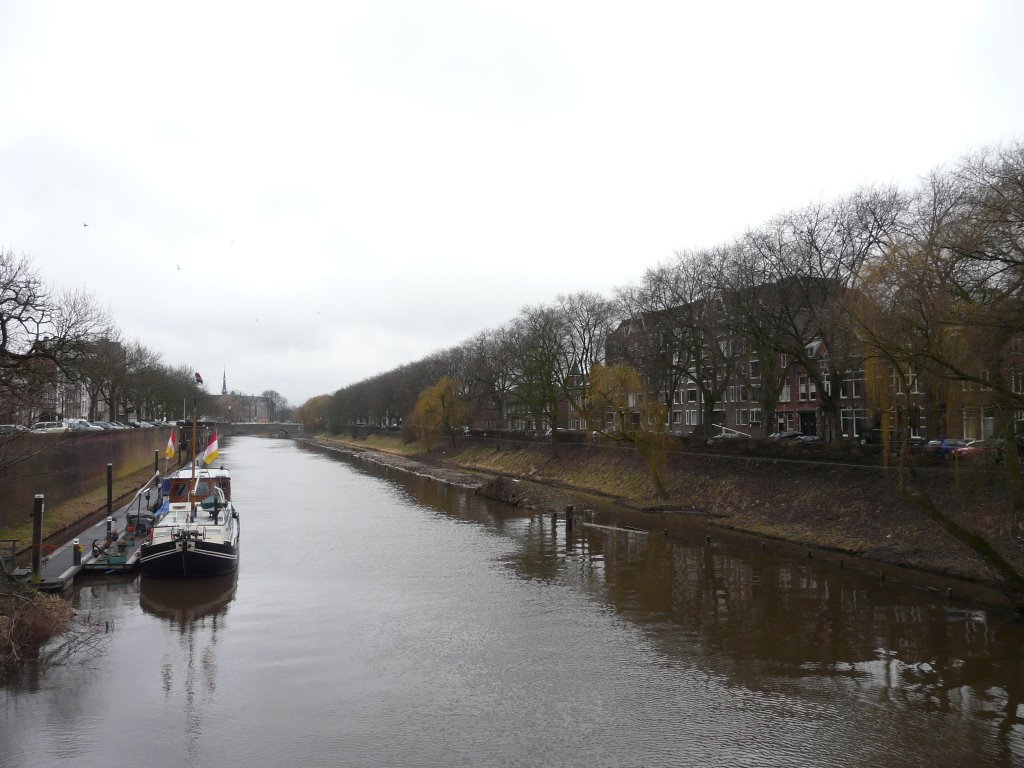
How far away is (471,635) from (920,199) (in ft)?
94.3

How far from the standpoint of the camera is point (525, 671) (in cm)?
1639

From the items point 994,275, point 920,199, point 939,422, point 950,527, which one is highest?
point 920,199

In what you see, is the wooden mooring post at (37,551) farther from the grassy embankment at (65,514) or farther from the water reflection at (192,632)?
the grassy embankment at (65,514)

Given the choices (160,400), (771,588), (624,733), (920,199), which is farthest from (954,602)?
(160,400)

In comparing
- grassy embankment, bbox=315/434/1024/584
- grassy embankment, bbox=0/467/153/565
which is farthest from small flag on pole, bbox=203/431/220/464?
grassy embankment, bbox=315/434/1024/584

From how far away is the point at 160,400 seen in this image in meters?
91.8

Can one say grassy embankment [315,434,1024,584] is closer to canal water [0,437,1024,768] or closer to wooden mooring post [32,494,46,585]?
canal water [0,437,1024,768]

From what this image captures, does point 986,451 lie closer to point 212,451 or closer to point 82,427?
point 212,451

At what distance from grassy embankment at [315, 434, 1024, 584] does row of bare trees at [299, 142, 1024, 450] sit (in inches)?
143

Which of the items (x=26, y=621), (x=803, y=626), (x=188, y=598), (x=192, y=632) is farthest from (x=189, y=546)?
(x=803, y=626)

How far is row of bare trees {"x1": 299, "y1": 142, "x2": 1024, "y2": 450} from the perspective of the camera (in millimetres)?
19156

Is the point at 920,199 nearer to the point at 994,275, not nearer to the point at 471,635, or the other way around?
the point at 994,275

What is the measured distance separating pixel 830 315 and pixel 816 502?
8779 millimetres

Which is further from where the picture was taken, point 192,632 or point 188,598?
point 188,598
